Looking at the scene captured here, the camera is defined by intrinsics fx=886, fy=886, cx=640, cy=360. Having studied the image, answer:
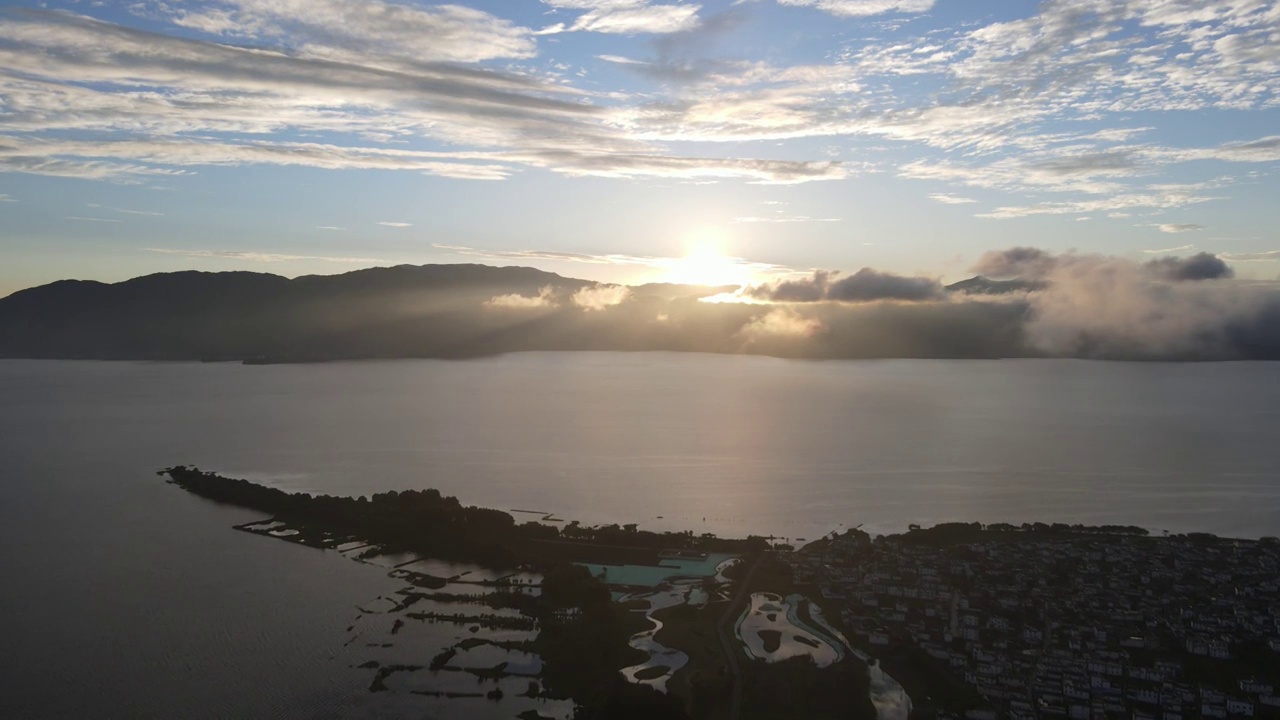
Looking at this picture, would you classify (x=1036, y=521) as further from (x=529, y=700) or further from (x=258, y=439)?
(x=258, y=439)

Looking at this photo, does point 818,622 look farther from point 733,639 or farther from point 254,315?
point 254,315

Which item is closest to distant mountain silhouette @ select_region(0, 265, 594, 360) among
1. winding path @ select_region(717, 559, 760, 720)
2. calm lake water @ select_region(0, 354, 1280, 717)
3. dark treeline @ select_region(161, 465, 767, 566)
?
calm lake water @ select_region(0, 354, 1280, 717)

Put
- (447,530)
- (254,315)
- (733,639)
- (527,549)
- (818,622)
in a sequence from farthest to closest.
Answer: (254,315) < (447,530) < (527,549) < (818,622) < (733,639)

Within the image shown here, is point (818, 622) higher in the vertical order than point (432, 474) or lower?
lower

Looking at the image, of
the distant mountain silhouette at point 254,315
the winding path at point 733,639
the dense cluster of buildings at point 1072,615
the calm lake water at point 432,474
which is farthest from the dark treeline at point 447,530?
the distant mountain silhouette at point 254,315

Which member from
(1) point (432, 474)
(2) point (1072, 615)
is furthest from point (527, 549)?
(2) point (1072, 615)

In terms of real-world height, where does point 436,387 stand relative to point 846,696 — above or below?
above

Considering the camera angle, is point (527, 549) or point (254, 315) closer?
point (527, 549)

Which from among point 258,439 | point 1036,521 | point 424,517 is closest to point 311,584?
point 424,517
